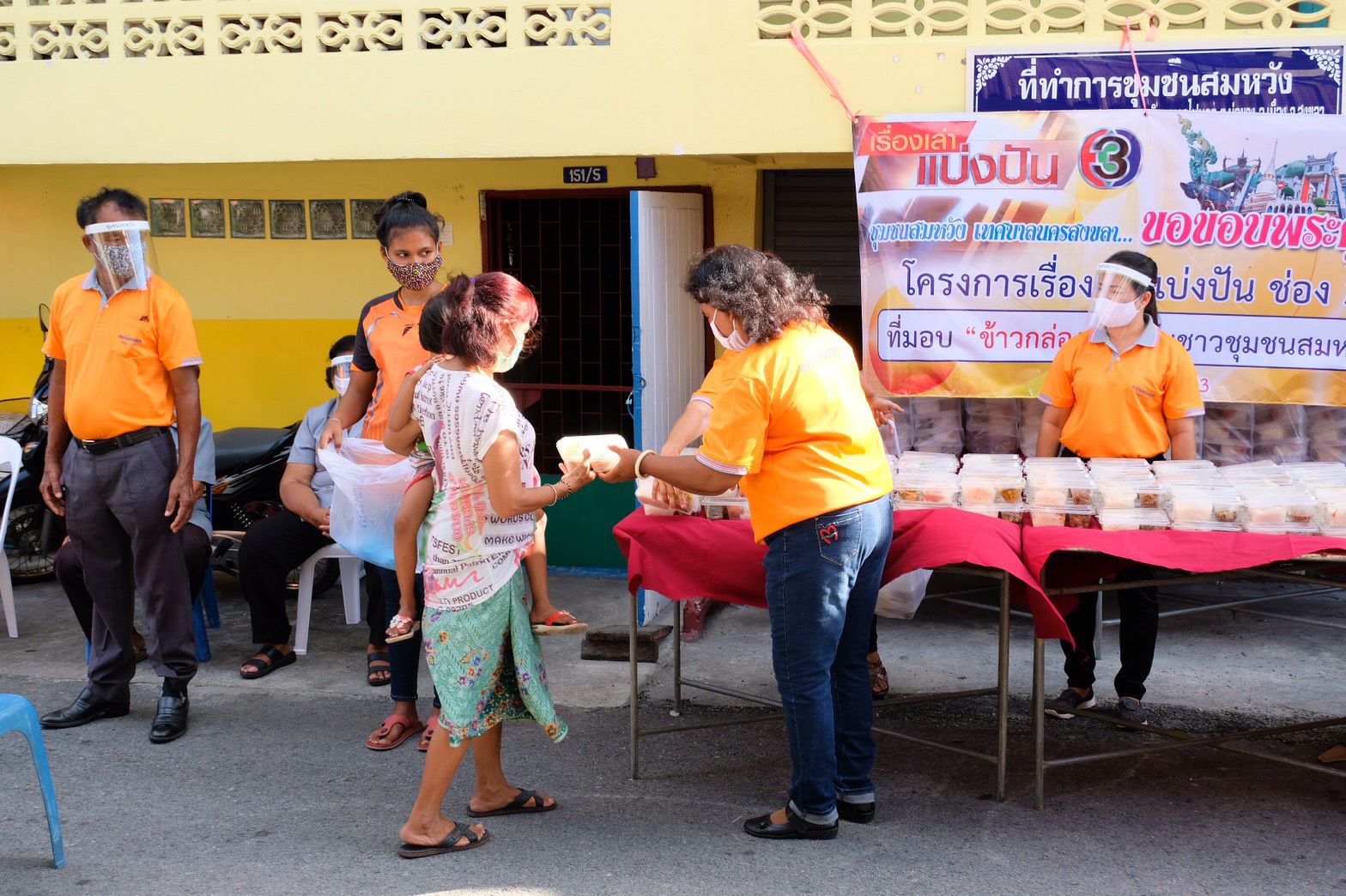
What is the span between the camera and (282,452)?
23.1ft

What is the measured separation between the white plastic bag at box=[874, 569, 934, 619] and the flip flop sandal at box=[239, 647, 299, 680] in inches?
112

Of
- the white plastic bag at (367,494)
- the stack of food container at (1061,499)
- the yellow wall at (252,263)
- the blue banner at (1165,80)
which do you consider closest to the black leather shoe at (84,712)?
the white plastic bag at (367,494)

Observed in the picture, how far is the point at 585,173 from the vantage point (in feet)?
24.5

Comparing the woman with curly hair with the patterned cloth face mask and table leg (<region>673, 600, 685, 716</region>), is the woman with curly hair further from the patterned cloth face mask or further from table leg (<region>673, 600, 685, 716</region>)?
the patterned cloth face mask

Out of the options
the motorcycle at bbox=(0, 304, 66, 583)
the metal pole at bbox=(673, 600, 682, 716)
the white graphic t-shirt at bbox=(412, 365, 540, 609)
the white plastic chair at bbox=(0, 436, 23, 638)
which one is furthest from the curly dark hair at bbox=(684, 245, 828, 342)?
the motorcycle at bbox=(0, 304, 66, 583)

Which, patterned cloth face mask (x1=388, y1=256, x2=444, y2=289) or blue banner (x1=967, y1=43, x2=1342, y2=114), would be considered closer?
patterned cloth face mask (x1=388, y1=256, x2=444, y2=289)

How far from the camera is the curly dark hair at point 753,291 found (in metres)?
3.81

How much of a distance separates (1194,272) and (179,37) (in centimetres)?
541

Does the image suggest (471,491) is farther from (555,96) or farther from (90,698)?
(555,96)

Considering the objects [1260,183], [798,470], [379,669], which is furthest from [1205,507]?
[379,669]

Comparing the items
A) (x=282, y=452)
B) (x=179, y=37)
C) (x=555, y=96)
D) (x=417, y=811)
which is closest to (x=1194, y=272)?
(x=555, y=96)

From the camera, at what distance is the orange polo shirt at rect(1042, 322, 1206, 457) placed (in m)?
5.05

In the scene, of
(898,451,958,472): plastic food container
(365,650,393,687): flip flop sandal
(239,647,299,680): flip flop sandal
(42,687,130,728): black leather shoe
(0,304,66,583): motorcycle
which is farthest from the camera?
(0,304,66,583): motorcycle

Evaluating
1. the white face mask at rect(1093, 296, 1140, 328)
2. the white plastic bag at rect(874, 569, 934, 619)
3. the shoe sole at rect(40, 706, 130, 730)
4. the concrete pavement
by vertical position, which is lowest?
the concrete pavement
